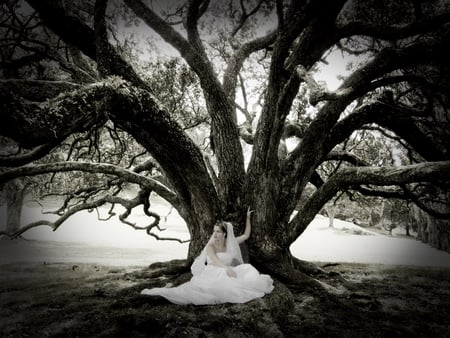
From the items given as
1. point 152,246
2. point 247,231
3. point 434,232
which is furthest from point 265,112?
point 434,232

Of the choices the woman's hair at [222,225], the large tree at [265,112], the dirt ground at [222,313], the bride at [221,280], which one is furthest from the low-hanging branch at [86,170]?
the dirt ground at [222,313]

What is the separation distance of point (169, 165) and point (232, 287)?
270 centimetres

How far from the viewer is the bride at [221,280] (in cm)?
495

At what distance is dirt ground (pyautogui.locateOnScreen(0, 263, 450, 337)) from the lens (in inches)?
157

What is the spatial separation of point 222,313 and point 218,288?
47 centimetres

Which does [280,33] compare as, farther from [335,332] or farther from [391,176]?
[335,332]

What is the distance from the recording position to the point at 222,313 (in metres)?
4.59

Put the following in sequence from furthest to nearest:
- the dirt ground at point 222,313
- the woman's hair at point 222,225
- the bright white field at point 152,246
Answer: the bright white field at point 152,246 → the woman's hair at point 222,225 → the dirt ground at point 222,313

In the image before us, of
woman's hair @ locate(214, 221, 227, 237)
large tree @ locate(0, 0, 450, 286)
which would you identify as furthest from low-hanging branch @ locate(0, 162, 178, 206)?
woman's hair @ locate(214, 221, 227, 237)

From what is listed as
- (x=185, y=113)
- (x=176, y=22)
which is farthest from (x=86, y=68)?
(x=185, y=113)

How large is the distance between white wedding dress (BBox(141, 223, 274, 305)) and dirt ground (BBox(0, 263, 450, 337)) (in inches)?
5.0

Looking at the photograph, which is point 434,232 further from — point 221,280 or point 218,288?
point 218,288

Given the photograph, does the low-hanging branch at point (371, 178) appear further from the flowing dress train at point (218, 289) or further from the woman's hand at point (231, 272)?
the woman's hand at point (231, 272)

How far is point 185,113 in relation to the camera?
10.7 meters
